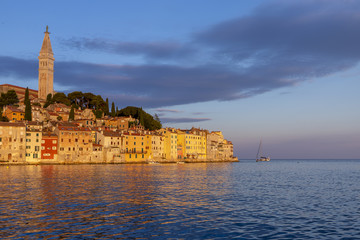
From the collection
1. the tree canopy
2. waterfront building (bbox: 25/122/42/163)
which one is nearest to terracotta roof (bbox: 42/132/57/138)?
waterfront building (bbox: 25/122/42/163)

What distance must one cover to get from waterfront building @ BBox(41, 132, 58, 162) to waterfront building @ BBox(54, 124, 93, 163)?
106 centimetres

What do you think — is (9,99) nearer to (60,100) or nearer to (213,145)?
(60,100)

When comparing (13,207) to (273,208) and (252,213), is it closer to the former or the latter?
(252,213)

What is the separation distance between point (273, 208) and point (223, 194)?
8232 mm

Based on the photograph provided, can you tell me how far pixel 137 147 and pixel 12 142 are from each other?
1508 inches

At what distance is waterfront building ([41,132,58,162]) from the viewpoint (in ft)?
308

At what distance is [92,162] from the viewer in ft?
335

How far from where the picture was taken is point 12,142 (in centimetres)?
8962

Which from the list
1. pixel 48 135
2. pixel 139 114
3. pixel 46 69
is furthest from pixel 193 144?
pixel 46 69

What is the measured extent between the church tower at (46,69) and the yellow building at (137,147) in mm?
54225

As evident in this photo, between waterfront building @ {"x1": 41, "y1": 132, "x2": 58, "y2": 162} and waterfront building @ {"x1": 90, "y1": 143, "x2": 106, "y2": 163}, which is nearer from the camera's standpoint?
waterfront building @ {"x1": 41, "y1": 132, "x2": 58, "y2": 162}

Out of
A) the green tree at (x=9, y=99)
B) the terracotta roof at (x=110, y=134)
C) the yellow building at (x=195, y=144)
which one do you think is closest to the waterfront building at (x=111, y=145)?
the terracotta roof at (x=110, y=134)

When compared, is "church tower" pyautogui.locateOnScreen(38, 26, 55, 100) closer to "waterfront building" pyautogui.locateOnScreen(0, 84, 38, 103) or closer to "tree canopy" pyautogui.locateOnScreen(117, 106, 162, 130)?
"waterfront building" pyautogui.locateOnScreen(0, 84, 38, 103)

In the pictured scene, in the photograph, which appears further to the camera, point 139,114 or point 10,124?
point 139,114
